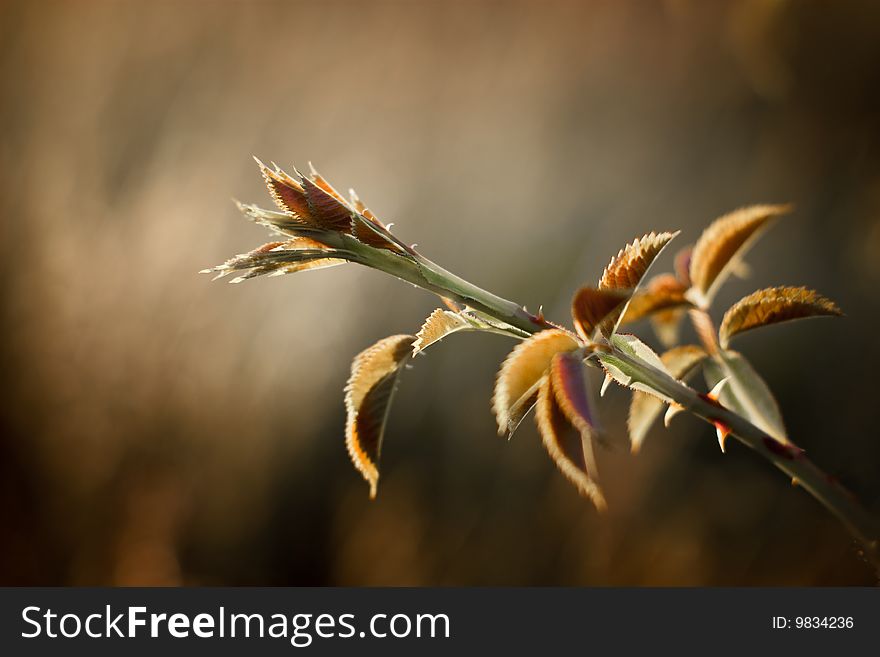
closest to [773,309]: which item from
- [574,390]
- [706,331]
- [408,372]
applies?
[706,331]

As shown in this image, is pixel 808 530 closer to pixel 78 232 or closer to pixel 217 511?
pixel 217 511

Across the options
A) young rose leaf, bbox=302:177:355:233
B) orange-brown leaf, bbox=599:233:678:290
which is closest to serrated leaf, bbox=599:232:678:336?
orange-brown leaf, bbox=599:233:678:290

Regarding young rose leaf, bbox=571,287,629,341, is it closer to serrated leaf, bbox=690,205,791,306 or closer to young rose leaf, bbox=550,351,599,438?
young rose leaf, bbox=550,351,599,438

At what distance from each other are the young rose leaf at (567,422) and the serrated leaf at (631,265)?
0.03 meters

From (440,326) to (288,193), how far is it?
9 centimetres

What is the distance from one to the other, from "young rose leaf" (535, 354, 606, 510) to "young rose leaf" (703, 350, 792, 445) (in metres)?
0.12

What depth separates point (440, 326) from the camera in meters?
0.30

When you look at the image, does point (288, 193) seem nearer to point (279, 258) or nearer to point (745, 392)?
point (279, 258)

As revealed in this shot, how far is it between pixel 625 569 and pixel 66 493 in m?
1.53

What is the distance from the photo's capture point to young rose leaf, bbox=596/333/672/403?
0.28m

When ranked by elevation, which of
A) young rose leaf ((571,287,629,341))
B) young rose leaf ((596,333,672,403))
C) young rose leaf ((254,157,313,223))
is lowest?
young rose leaf ((596,333,672,403))

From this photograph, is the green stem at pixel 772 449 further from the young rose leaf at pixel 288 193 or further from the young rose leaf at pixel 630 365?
the young rose leaf at pixel 288 193

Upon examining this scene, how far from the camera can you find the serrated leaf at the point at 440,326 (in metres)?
0.30

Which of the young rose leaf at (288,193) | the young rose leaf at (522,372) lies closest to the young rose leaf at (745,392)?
the young rose leaf at (522,372)
